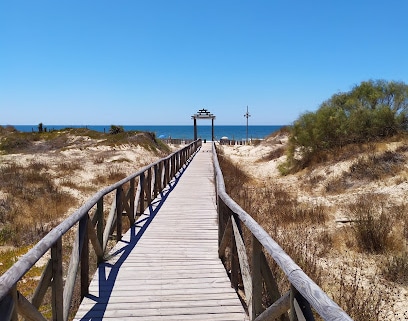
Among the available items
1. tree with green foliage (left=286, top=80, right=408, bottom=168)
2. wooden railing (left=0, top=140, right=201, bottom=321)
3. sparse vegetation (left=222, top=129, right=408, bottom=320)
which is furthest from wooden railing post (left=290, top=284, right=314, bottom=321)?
tree with green foliage (left=286, top=80, right=408, bottom=168)

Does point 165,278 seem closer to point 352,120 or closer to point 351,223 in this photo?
point 351,223

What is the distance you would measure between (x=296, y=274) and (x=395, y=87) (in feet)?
57.6

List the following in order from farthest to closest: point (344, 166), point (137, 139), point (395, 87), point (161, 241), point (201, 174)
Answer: point (137, 139) → point (395, 87) → point (201, 174) → point (344, 166) → point (161, 241)

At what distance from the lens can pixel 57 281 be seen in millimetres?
3291

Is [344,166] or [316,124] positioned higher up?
[316,124]

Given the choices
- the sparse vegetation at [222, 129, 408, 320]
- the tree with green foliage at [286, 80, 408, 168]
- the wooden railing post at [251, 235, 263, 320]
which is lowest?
the sparse vegetation at [222, 129, 408, 320]

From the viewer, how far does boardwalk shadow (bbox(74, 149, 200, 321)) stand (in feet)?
12.6

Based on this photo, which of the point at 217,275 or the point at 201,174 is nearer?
the point at 217,275

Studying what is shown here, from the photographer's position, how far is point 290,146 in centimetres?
2000

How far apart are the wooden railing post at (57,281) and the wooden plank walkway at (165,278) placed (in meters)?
0.42

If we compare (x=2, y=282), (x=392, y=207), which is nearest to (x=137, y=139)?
(x=392, y=207)

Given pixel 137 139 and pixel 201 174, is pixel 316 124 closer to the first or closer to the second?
pixel 201 174

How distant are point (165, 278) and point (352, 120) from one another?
14354 mm

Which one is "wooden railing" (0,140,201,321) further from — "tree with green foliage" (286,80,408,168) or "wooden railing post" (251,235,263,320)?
"tree with green foliage" (286,80,408,168)
